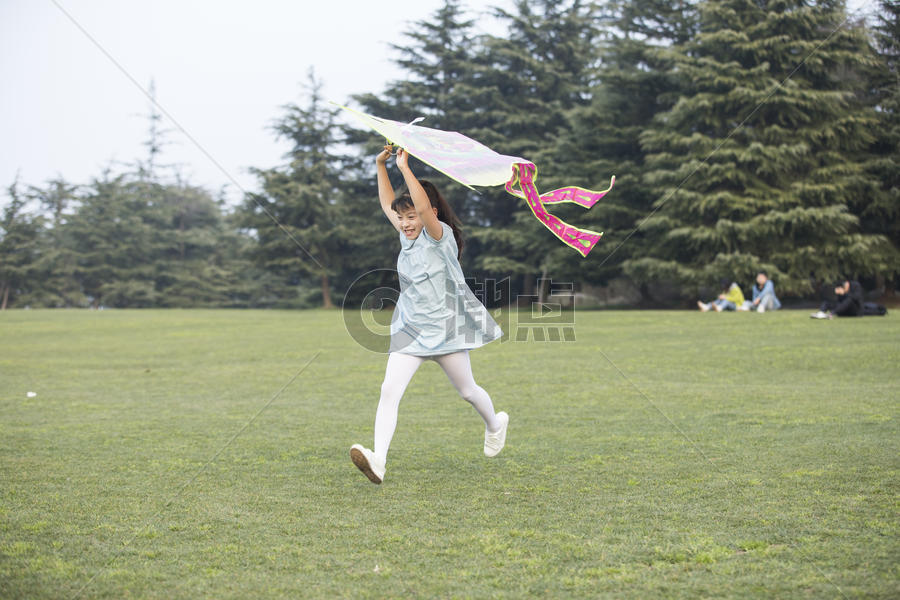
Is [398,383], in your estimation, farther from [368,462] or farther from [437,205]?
[437,205]

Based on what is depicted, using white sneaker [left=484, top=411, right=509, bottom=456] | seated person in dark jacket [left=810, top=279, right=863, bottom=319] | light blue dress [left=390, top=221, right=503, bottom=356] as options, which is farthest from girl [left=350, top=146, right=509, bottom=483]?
seated person in dark jacket [left=810, top=279, right=863, bottom=319]

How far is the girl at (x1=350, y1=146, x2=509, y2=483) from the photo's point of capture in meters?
5.26

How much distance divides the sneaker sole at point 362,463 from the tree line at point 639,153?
59.3 ft

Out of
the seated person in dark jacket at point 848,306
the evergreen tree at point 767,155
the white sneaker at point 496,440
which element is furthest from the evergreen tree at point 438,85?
the white sneaker at point 496,440

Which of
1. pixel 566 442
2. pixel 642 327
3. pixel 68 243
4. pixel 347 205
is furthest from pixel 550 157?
pixel 68 243

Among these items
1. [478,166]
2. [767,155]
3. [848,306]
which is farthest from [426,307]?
[767,155]

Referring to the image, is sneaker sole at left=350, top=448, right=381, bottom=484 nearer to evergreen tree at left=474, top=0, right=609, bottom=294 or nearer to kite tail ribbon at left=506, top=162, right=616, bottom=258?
kite tail ribbon at left=506, top=162, right=616, bottom=258

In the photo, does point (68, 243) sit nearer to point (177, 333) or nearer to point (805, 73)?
point (177, 333)

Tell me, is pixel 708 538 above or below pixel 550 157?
below

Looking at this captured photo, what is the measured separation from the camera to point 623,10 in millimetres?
34312

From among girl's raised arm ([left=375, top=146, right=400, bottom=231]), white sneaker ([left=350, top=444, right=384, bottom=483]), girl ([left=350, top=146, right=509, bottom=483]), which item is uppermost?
girl's raised arm ([left=375, top=146, right=400, bottom=231])

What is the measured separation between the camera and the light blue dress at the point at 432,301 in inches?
210

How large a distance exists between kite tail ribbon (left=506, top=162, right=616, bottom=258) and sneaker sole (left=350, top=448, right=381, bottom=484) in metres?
2.03

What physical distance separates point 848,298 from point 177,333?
18278 mm
